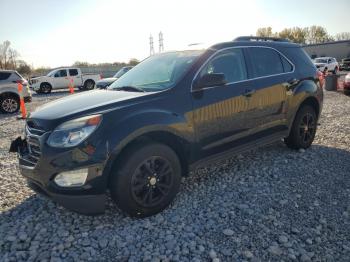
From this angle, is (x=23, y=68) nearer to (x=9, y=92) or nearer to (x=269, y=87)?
(x=9, y=92)

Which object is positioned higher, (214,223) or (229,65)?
(229,65)

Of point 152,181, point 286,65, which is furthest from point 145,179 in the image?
point 286,65

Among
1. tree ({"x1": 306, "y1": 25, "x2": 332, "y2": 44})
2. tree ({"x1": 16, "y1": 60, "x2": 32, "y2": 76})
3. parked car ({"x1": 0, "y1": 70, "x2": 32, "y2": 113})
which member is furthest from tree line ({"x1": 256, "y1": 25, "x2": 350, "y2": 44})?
parked car ({"x1": 0, "y1": 70, "x2": 32, "y2": 113})

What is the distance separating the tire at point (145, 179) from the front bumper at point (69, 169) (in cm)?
18

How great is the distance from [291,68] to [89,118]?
3.50 meters

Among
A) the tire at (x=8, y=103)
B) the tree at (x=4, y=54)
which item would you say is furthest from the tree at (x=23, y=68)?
the tire at (x=8, y=103)

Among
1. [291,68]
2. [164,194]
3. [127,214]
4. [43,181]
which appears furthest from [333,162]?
[43,181]

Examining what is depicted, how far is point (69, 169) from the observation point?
117 inches

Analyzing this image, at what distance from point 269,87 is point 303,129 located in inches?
50.8

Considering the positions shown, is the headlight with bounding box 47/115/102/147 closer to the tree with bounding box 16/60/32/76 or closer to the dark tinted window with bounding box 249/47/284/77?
the dark tinted window with bounding box 249/47/284/77

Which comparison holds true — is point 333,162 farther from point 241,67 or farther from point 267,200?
point 241,67

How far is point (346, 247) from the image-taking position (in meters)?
2.88

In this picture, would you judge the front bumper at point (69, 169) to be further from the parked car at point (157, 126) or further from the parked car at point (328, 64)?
the parked car at point (328, 64)

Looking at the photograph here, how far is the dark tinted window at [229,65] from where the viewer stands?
13.2 ft
